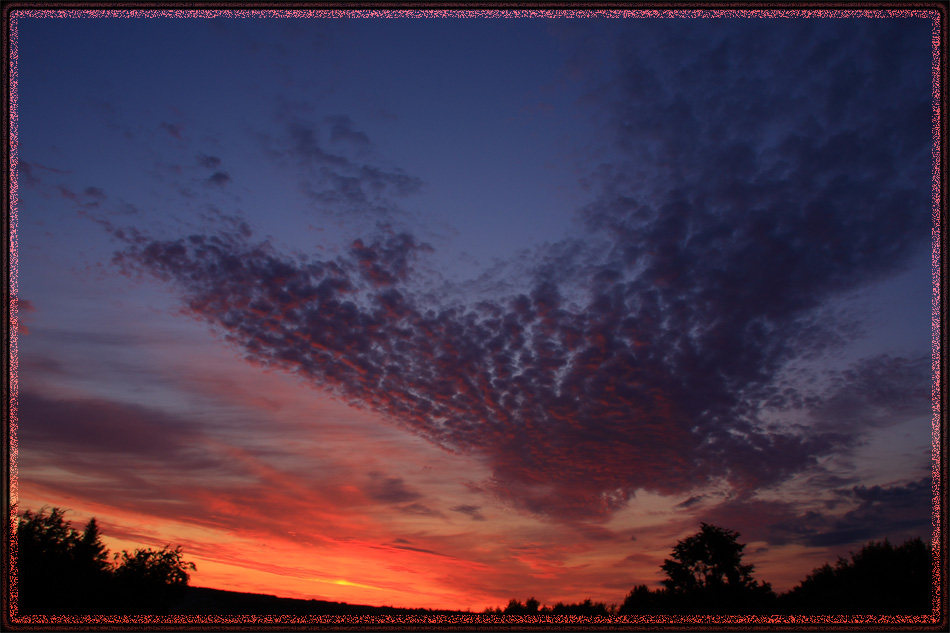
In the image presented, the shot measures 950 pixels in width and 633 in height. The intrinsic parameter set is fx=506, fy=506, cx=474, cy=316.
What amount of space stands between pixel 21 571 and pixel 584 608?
36466 millimetres

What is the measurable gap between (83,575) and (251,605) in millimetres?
18748

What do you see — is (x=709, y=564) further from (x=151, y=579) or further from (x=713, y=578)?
(x=151, y=579)

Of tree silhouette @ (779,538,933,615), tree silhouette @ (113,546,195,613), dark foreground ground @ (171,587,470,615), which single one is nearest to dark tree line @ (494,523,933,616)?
tree silhouette @ (779,538,933,615)

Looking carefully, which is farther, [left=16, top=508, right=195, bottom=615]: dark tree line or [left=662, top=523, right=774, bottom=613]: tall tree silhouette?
[left=662, top=523, right=774, bottom=613]: tall tree silhouette

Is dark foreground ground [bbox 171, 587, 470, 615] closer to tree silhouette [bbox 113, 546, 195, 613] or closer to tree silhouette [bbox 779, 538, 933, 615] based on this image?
tree silhouette [bbox 113, 546, 195, 613]

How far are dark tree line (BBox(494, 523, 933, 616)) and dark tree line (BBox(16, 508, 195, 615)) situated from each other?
2384 centimetres

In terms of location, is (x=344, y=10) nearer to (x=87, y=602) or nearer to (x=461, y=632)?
(x=461, y=632)

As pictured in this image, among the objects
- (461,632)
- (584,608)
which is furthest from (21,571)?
(584,608)

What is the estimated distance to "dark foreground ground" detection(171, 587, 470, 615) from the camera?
115 feet

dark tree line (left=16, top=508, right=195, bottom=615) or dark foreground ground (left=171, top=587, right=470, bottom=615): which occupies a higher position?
dark tree line (left=16, top=508, right=195, bottom=615)

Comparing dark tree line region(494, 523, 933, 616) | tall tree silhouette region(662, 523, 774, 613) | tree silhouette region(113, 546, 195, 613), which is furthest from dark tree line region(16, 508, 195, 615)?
tall tree silhouette region(662, 523, 774, 613)

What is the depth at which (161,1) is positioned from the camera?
42.2 ft

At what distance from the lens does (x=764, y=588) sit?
131 feet

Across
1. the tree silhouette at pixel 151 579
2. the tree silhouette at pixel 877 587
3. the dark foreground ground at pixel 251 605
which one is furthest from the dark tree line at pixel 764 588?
the tree silhouette at pixel 151 579
